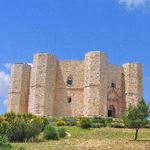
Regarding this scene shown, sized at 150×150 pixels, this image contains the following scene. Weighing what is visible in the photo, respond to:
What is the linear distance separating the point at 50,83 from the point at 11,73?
18.2 ft

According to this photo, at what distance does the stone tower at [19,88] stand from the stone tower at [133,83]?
11.2 meters

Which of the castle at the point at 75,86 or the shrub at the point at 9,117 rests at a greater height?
the castle at the point at 75,86

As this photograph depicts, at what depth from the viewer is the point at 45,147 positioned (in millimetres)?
22703

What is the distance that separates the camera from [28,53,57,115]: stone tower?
47.8 m

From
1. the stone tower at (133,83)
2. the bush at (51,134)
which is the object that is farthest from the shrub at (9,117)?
the stone tower at (133,83)

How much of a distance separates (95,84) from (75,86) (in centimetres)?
347

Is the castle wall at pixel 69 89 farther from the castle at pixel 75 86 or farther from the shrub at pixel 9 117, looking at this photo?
the shrub at pixel 9 117

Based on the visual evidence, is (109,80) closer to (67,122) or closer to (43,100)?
(43,100)

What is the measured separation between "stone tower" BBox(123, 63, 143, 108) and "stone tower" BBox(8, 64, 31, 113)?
11.2 m

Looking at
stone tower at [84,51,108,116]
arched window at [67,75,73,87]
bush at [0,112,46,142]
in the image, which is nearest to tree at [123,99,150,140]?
bush at [0,112,46,142]

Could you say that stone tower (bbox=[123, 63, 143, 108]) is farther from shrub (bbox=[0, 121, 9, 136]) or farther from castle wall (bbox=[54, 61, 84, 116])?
shrub (bbox=[0, 121, 9, 136])

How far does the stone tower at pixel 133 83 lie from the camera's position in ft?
163

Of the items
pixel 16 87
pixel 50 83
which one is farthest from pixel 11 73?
pixel 50 83

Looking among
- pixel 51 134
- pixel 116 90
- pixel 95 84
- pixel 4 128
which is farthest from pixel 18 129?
pixel 116 90
